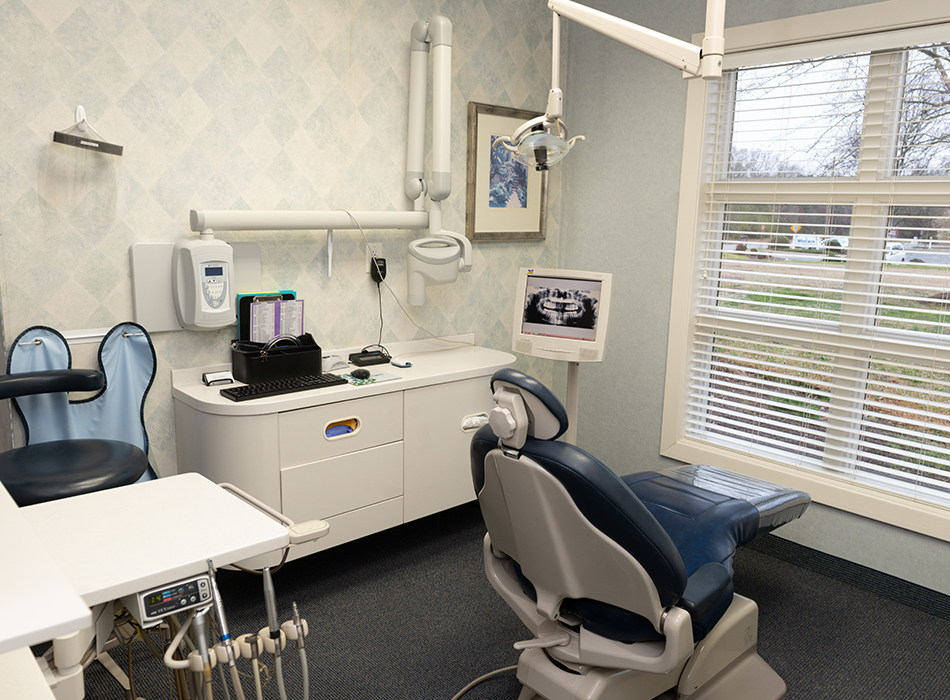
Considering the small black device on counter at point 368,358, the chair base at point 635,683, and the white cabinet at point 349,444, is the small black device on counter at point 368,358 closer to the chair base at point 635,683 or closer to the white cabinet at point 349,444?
the white cabinet at point 349,444

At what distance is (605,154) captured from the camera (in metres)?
3.63

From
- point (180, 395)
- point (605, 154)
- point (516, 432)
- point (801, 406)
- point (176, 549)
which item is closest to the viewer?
point (176, 549)

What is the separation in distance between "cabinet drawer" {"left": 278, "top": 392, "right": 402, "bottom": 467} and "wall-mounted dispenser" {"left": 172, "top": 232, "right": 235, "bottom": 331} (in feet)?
1.49

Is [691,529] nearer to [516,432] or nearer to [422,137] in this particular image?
[516,432]

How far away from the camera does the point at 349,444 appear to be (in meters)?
2.72

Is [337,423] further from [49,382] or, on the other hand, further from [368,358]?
[49,382]

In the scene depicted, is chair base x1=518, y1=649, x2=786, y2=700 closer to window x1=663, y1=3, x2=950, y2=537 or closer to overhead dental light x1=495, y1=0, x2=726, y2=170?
window x1=663, y1=3, x2=950, y2=537

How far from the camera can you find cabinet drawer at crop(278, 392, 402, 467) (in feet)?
8.36

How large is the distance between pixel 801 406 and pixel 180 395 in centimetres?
254

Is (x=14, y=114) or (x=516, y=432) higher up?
(x=14, y=114)

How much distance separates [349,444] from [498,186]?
1573 millimetres

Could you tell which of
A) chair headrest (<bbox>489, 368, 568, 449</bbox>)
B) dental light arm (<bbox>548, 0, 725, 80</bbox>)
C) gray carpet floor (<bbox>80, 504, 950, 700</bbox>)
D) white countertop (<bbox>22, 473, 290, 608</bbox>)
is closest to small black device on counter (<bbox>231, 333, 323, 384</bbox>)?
gray carpet floor (<bbox>80, 504, 950, 700</bbox>)

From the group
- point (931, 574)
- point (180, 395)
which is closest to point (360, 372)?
point (180, 395)

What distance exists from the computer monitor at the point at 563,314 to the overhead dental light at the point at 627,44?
0.73 metres
